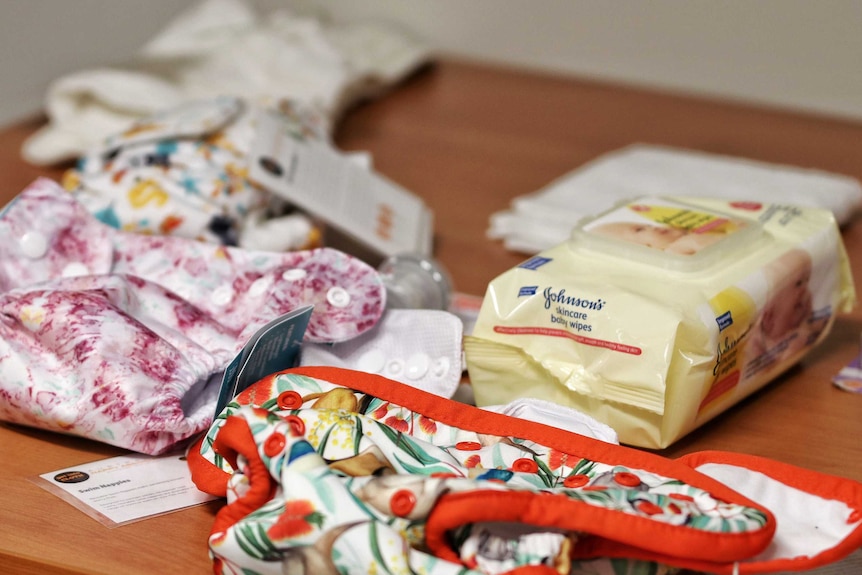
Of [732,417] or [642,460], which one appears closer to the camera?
[642,460]

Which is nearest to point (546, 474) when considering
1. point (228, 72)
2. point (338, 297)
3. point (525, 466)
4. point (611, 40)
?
point (525, 466)

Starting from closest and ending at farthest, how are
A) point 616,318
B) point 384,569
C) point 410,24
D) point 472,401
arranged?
1. point 384,569
2. point 616,318
3. point 472,401
4. point 410,24

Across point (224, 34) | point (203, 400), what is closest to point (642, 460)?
point (203, 400)

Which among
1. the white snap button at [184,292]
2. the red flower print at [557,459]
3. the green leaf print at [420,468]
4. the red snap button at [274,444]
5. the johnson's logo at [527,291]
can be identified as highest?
the johnson's logo at [527,291]

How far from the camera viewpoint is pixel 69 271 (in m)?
0.75

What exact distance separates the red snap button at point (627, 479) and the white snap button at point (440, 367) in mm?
197

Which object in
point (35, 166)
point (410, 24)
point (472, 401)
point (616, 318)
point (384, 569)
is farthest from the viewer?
point (410, 24)

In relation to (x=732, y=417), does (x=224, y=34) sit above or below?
above

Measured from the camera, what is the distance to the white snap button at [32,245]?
0.74m

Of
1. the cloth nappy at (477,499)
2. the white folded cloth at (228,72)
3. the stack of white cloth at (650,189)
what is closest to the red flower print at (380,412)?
the cloth nappy at (477,499)

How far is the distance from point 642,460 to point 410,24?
139 centimetres

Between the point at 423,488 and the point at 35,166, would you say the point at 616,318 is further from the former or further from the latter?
the point at 35,166

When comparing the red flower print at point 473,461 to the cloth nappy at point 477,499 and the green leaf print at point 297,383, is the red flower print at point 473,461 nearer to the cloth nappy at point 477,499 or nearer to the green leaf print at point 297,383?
the cloth nappy at point 477,499

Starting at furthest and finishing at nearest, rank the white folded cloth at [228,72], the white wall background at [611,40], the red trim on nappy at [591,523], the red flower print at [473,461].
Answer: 1. the white wall background at [611,40]
2. the white folded cloth at [228,72]
3. the red flower print at [473,461]
4. the red trim on nappy at [591,523]
